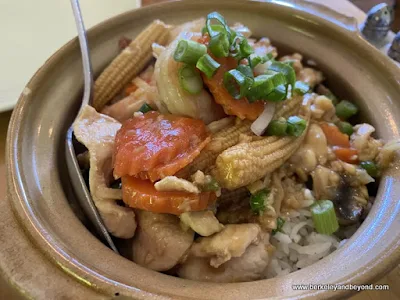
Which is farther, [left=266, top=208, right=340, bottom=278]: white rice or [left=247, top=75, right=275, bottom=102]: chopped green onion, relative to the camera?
[left=266, top=208, right=340, bottom=278]: white rice

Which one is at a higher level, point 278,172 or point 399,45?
point 399,45

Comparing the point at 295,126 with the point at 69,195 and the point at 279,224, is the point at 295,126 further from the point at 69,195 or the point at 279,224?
the point at 69,195

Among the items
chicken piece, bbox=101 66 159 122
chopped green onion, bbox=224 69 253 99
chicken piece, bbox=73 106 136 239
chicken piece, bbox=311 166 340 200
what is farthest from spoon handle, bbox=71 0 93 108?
chicken piece, bbox=311 166 340 200

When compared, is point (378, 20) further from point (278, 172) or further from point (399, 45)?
point (278, 172)

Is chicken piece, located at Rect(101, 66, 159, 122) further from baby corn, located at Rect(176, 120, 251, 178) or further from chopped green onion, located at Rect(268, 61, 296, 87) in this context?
chopped green onion, located at Rect(268, 61, 296, 87)

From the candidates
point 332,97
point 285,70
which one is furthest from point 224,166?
point 332,97

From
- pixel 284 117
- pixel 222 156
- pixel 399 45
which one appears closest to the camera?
pixel 222 156

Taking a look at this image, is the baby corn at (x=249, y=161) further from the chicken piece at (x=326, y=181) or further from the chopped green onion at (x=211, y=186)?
the chicken piece at (x=326, y=181)

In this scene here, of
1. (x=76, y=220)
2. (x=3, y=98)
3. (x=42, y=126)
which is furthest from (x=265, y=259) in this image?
(x=3, y=98)
